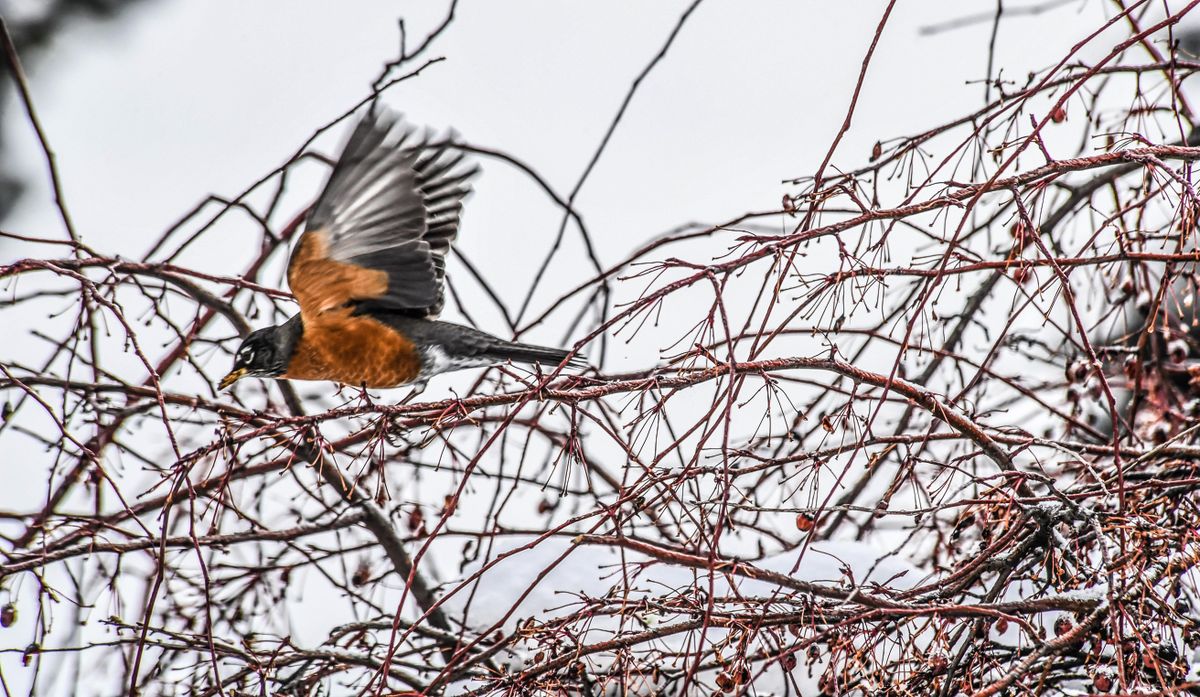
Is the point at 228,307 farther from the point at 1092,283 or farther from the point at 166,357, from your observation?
the point at 1092,283

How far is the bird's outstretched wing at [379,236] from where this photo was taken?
8.73ft

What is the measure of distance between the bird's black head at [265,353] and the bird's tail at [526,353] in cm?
60

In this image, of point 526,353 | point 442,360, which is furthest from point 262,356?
point 526,353

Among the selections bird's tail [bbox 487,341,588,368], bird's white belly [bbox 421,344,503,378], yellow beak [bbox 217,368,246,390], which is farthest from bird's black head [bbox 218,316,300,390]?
bird's tail [bbox 487,341,588,368]

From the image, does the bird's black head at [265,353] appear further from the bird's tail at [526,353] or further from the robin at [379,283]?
the bird's tail at [526,353]

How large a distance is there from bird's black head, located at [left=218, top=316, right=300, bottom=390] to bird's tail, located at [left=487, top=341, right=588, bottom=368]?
60 centimetres

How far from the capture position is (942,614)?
1.58 m

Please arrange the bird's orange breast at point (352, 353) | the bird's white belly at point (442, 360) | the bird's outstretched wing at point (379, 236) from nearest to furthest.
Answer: the bird's outstretched wing at point (379, 236) → the bird's orange breast at point (352, 353) → the bird's white belly at point (442, 360)

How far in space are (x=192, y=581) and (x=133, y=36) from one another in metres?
2.49

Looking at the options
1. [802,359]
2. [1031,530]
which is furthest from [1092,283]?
[802,359]

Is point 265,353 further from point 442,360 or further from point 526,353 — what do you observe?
point 526,353

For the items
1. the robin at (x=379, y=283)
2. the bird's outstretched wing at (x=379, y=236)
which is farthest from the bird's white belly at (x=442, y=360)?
the bird's outstretched wing at (x=379, y=236)

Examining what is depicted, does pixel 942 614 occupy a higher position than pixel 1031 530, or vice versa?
pixel 1031 530

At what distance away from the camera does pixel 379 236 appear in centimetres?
282
